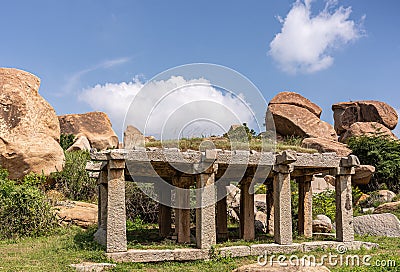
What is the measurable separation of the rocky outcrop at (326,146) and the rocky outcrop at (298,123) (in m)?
1.86

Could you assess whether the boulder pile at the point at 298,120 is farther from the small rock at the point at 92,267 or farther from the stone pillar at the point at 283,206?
the small rock at the point at 92,267

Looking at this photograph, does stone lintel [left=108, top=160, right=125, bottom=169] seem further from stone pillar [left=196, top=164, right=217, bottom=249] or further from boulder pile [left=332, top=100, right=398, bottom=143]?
boulder pile [left=332, top=100, right=398, bottom=143]

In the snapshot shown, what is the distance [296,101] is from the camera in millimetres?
31469

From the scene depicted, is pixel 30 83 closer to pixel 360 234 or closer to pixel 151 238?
pixel 151 238

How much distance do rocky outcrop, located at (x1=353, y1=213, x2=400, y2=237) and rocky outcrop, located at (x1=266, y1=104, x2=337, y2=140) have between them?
12.6 metres

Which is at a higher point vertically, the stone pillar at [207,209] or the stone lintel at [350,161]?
the stone lintel at [350,161]

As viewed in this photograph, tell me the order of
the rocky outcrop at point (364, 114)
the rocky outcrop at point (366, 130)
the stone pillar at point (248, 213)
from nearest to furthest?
the stone pillar at point (248, 213)
the rocky outcrop at point (366, 130)
the rocky outcrop at point (364, 114)

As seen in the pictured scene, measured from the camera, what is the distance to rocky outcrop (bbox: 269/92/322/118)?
31453mm

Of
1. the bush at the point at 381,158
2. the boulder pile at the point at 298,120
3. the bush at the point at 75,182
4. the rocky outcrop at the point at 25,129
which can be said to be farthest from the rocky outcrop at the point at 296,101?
the rocky outcrop at the point at 25,129

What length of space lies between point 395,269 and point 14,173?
15.0 m

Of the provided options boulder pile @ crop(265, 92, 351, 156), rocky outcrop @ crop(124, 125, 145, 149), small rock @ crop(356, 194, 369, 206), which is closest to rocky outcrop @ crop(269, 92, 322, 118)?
boulder pile @ crop(265, 92, 351, 156)

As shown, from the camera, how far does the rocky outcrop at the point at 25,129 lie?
18422 millimetres

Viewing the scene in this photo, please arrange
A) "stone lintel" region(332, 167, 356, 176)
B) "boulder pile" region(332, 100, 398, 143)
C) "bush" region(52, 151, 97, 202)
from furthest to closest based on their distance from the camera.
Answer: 1. "boulder pile" region(332, 100, 398, 143)
2. "bush" region(52, 151, 97, 202)
3. "stone lintel" region(332, 167, 356, 176)

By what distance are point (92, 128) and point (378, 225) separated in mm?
21677
